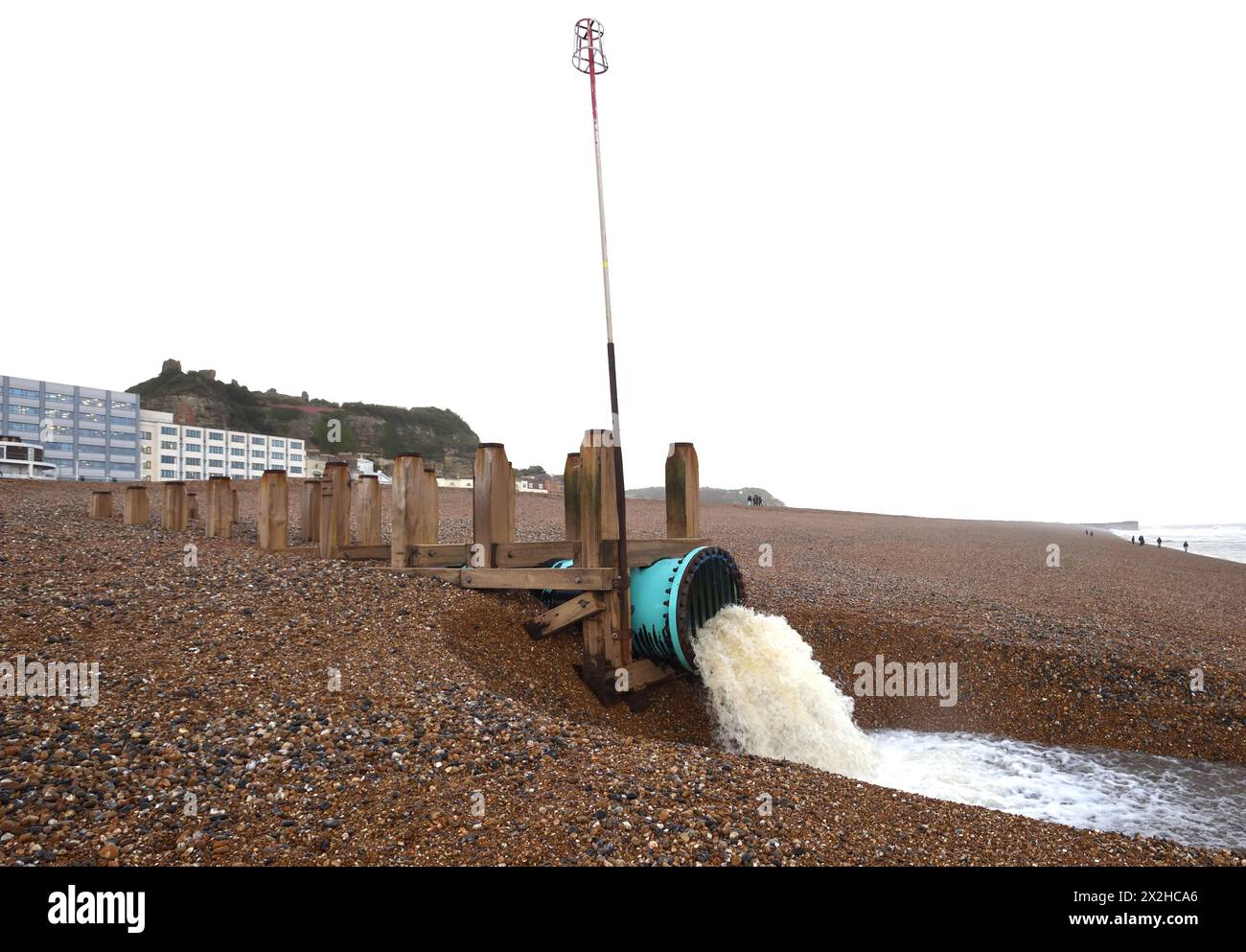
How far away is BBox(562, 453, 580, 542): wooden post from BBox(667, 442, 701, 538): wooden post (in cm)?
167

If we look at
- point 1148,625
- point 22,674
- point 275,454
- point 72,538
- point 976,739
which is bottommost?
point 976,739

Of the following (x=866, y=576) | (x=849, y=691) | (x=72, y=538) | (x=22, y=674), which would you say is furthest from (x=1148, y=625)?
(x=72, y=538)

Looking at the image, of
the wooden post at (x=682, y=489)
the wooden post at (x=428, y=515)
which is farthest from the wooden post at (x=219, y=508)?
the wooden post at (x=682, y=489)

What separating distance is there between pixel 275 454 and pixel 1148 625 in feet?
317

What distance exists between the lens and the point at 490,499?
9859mm

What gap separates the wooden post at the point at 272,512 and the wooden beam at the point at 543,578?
3.92m

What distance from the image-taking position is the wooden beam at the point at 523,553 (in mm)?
10047

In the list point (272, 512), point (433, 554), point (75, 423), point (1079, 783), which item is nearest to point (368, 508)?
point (272, 512)

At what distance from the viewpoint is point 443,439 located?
11969cm

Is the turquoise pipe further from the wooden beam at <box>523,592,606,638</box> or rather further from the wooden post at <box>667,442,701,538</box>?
the wooden post at <box>667,442,701,538</box>

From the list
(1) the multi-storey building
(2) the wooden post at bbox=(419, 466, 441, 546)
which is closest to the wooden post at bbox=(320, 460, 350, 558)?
(2) the wooden post at bbox=(419, 466, 441, 546)

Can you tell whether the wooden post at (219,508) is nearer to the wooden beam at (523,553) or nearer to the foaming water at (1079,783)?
the wooden beam at (523,553)
